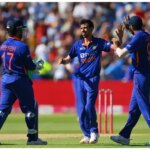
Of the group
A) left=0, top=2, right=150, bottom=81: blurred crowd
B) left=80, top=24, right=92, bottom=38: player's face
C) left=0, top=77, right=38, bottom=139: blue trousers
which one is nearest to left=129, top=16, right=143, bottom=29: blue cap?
left=80, top=24, right=92, bottom=38: player's face

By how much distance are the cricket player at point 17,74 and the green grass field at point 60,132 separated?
22.1 inches

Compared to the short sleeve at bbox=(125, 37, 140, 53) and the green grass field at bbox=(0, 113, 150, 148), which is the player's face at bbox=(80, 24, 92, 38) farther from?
the green grass field at bbox=(0, 113, 150, 148)

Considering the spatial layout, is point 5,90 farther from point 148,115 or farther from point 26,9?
point 26,9

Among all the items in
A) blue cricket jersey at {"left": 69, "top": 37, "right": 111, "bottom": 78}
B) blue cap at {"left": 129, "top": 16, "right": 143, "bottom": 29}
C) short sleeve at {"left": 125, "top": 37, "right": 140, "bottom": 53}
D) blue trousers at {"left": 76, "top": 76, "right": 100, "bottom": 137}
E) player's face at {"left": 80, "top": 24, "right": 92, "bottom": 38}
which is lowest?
blue trousers at {"left": 76, "top": 76, "right": 100, "bottom": 137}

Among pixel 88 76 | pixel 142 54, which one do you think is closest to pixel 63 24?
pixel 88 76

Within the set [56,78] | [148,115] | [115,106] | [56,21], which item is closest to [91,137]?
[148,115]

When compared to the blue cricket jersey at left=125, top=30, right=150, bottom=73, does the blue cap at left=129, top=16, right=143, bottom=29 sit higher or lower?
higher

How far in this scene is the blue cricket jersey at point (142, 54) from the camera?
1269cm

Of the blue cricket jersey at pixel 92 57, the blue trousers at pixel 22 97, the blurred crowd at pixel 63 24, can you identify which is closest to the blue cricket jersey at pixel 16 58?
the blue trousers at pixel 22 97

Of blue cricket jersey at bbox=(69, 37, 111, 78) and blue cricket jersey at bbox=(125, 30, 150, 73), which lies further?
blue cricket jersey at bbox=(69, 37, 111, 78)

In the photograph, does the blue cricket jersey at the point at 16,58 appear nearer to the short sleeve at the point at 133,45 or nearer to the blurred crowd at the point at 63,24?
the short sleeve at the point at 133,45

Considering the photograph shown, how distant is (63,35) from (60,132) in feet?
34.2

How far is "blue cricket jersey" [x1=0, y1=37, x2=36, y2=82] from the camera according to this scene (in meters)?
12.6

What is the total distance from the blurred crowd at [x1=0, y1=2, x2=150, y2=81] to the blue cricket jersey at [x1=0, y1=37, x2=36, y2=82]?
13.0 m
